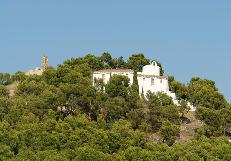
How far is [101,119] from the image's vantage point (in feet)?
269

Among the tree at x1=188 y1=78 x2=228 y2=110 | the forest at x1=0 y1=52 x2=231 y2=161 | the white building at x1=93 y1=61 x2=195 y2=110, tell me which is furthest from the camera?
the white building at x1=93 y1=61 x2=195 y2=110

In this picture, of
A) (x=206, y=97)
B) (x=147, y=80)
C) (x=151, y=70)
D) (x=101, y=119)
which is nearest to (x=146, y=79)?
(x=147, y=80)

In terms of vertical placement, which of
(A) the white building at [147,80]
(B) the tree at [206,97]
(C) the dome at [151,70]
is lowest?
(B) the tree at [206,97]

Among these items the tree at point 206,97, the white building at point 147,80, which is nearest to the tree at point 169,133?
the tree at point 206,97

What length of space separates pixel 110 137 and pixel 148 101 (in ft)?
49.1

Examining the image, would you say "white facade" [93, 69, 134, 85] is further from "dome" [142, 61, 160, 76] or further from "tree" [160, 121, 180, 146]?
"tree" [160, 121, 180, 146]

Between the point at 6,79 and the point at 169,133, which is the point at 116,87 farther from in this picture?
the point at 6,79

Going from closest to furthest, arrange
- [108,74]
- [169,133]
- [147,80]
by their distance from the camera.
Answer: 1. [169,133]
2. [147,80]
3. [108,74]

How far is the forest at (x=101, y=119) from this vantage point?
72.0 meters

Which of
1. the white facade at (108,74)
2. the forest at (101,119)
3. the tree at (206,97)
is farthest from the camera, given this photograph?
the white facade at (108,74)

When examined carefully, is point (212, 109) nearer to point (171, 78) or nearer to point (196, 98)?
point (196, 98)

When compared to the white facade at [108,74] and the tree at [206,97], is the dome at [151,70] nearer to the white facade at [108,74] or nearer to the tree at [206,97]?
the white facade at [108,74]

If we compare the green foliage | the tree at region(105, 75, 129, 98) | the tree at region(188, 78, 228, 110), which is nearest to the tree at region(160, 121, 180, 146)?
the tree at region(105, 75, 129, 98)

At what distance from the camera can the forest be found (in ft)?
236
